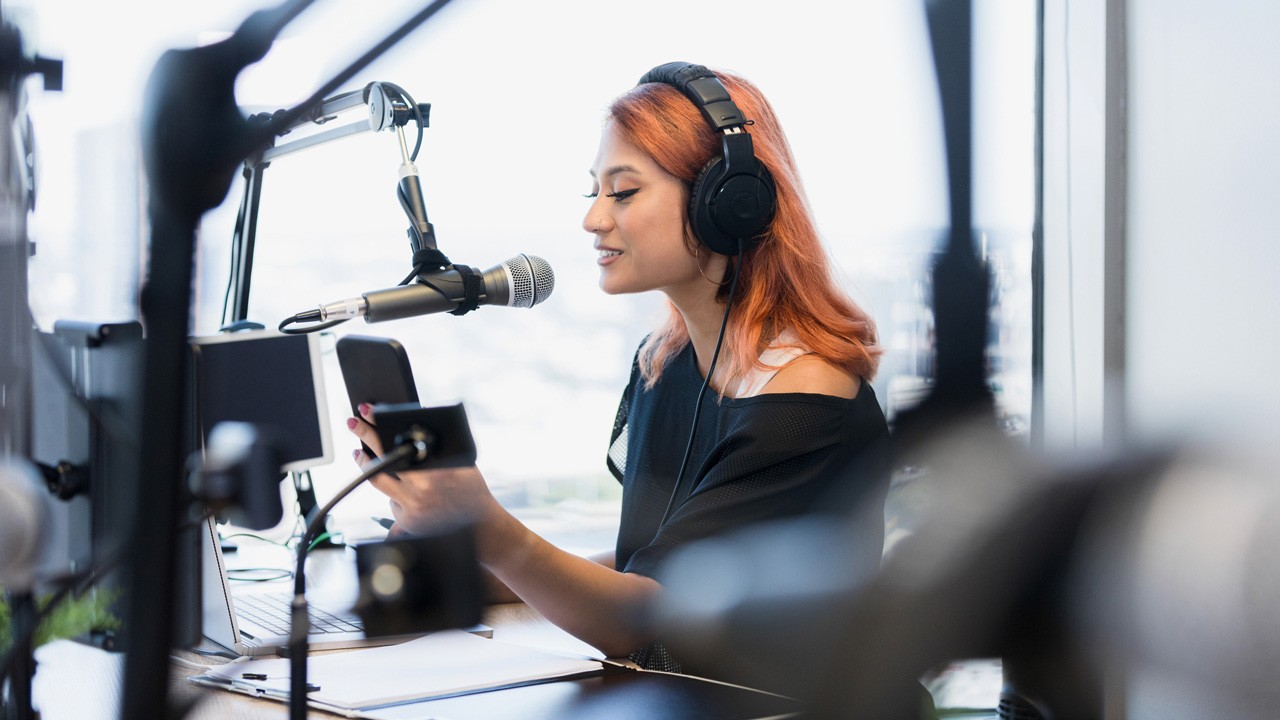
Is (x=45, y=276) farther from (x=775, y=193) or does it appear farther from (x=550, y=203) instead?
(x=550, y=203)

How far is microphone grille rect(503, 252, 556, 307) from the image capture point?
3.08ft

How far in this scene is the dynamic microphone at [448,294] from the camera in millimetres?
814

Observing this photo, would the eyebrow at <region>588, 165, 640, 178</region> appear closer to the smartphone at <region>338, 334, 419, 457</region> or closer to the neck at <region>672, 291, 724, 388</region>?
the neck at <region>672, 291, 724, 388</region>

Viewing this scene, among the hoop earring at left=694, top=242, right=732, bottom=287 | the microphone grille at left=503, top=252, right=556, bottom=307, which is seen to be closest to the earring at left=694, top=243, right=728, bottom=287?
the hoop earring at left=694, top=242, right=732, bottom=287

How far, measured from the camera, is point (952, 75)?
0.29m

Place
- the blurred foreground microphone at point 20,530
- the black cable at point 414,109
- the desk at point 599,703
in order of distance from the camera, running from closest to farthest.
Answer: the blurred foreground microphone at point 20,530
the desk at point 599,703
the black cable at point 414,109

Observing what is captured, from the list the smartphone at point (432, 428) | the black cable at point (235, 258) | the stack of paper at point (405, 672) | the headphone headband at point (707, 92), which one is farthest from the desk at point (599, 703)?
the black cable at point (235, 258)

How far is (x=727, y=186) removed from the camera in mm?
1116

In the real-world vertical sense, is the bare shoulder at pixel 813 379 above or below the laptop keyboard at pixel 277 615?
above

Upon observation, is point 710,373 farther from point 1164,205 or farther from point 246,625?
point 1164,205

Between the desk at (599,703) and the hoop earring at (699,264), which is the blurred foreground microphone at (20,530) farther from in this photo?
the hoop earring at (699,264)

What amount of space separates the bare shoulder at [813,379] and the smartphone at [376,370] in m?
0.60

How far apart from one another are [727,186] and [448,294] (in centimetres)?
38

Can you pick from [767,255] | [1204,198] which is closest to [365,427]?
[767,255]
